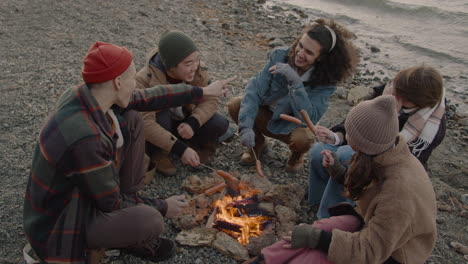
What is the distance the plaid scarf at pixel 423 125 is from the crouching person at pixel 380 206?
0.89 metres

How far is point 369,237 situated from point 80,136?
5.99 ft

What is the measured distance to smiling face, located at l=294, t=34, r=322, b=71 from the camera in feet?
12.1

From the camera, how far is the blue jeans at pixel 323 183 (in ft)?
10.8

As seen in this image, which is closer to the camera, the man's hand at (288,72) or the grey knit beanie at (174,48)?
the grey knit beanie at (174,48)

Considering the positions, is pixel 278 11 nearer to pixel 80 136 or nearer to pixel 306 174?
pixel 306 174

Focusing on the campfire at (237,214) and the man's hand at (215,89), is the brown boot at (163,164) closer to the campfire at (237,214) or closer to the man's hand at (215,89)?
the campfire at (237,214)

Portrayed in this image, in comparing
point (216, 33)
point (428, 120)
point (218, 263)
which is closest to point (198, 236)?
point (218, 263)

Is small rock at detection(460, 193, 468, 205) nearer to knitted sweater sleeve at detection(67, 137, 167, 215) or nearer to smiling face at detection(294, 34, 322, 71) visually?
smiling face at detection(294, 34, 322, 71)

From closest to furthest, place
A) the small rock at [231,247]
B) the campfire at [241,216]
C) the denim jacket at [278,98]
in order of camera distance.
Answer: the small rock at [231,247] → the campfire at [241,216] → the denim jacket at [278,98]

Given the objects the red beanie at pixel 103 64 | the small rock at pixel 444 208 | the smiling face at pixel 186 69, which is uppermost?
the red beanie at pixel 103 64

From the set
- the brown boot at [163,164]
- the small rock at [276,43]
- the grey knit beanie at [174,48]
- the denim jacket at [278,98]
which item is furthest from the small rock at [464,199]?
the small rock at [276,43]

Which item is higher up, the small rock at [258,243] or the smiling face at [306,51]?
the smiling face at [306,51]

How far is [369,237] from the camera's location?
91.1 inches

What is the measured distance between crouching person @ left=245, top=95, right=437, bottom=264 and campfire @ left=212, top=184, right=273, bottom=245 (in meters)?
0.72
